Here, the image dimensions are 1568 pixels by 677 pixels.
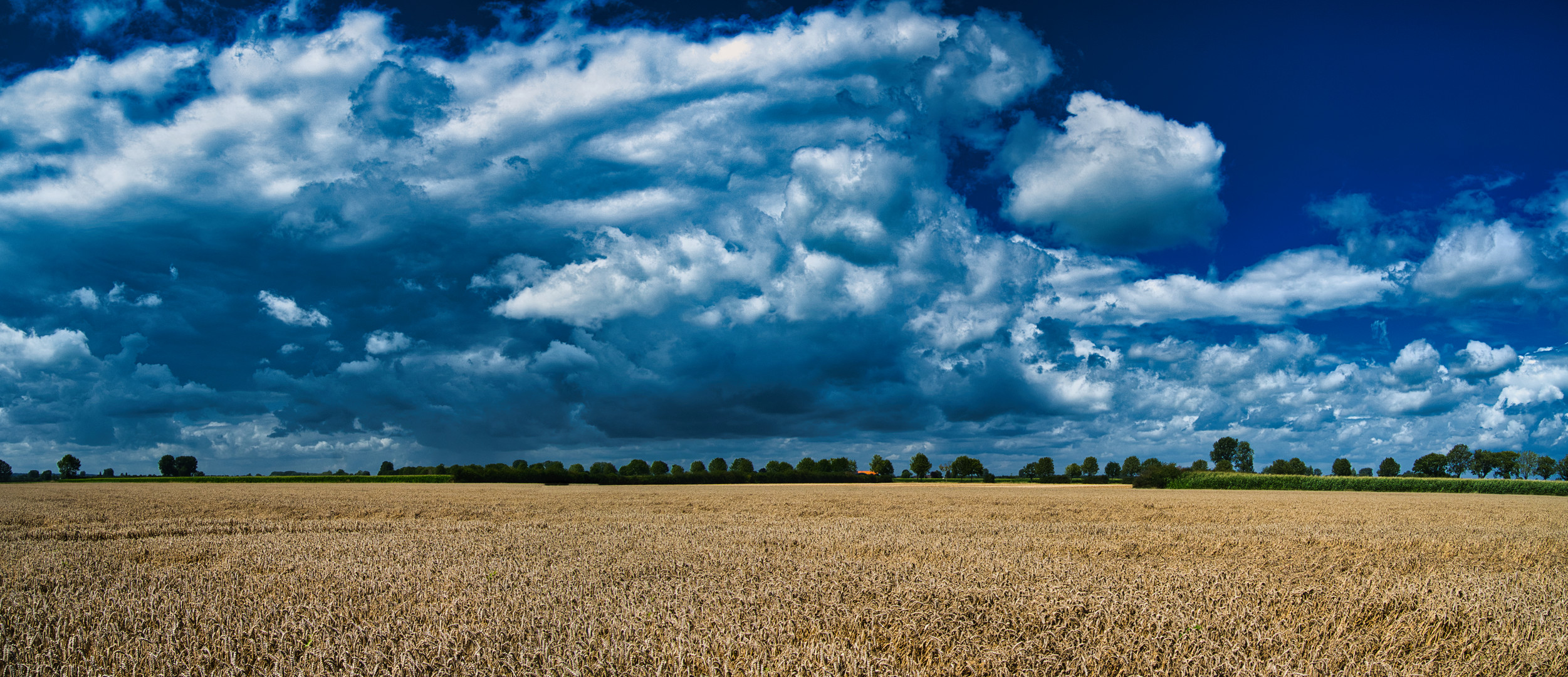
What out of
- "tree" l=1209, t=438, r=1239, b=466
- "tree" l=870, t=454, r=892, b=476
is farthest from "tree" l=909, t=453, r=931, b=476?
"tree" l=1209, t=438, r=1239, b=466

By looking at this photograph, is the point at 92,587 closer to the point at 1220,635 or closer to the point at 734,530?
the point at 734,530

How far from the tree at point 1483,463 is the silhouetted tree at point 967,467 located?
100450 millimetres

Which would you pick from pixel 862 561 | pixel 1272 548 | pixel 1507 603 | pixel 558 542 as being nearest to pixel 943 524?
pixel 1272 548

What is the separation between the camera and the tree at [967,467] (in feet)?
491

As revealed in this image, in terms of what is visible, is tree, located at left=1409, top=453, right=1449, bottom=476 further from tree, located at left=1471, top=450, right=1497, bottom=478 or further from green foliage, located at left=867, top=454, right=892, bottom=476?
green foliage, located at left=867, top=454, right=892, bottom=476

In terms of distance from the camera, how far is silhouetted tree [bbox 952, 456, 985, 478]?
150 metres

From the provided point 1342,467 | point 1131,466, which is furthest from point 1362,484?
point 1342,467

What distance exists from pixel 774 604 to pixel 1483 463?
20439cm

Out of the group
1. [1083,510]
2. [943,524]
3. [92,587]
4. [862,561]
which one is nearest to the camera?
[92,587]

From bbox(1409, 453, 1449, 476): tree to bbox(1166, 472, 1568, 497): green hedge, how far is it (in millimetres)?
95620

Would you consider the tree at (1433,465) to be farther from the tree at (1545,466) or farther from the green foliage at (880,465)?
the green foliage at (880,465)

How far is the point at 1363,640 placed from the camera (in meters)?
5.57

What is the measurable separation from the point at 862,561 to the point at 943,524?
306 inches

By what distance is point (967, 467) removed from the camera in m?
151
